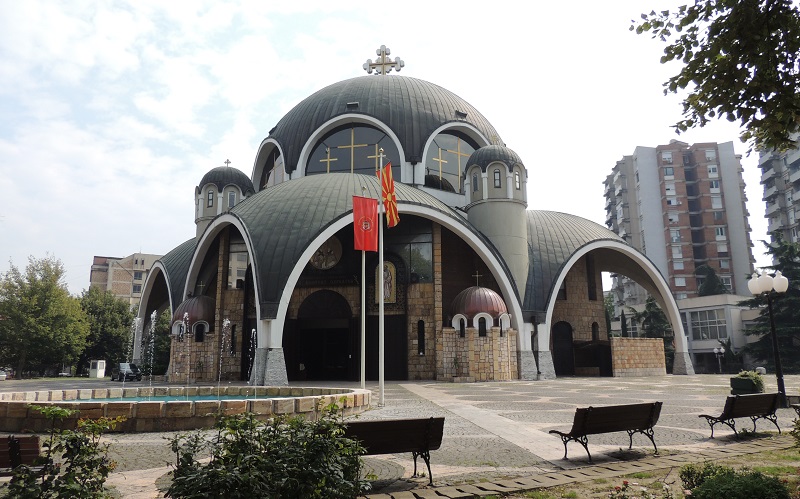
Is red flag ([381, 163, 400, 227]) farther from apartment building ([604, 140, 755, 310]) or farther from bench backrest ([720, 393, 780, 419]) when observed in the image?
apartment building ([604, 140, 755, 310])

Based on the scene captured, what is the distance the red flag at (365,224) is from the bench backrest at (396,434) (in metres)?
10.2

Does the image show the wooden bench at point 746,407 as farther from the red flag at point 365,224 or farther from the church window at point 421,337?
the church window at point 421,337

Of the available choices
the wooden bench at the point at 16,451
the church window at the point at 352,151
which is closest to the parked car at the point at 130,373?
the church window at the point at 352,151

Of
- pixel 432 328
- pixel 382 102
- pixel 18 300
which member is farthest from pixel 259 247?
pixel 18 300

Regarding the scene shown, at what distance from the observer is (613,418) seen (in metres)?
7.74

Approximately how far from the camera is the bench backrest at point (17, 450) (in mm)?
5648

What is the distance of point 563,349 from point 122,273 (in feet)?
239

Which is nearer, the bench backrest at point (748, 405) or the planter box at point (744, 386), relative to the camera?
the bench backrest at point (748, 405)

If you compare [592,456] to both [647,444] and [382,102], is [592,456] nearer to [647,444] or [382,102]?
[647,444]

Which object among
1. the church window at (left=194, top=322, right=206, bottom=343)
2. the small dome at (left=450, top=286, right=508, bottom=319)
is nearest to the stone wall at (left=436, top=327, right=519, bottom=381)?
the small dome at (left=450, top=286, right=508, bottom=319)

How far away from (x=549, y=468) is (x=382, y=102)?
95.2ft

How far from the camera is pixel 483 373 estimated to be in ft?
81.8

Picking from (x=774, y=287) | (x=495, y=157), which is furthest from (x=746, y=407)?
(x=495, y=157)

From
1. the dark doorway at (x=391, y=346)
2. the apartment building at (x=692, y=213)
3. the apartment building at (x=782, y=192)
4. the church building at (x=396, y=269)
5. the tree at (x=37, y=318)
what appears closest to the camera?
the church building at (x=396, y=269)
